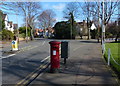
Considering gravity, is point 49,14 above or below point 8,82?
above

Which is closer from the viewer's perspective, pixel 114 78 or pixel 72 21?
pixel 114 78

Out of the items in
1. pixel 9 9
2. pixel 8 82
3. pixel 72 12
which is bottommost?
pixel 8 82

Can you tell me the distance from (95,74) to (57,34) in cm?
5541

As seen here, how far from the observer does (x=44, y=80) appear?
6.01m

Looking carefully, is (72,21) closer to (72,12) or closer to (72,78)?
(72,12)

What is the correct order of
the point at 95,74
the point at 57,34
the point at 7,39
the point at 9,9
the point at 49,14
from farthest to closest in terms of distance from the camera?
the point at 49,14
the point at 57,34
the point at 7,39
the point at 9,9
the point at 95,74

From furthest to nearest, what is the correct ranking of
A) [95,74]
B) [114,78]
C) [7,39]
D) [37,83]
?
[7,39], [95,74], [114,78], [37,83]

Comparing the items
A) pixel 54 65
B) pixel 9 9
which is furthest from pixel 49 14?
pixel 54 65

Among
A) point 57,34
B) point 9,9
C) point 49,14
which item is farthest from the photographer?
point 49,14

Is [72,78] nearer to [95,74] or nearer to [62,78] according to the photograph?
[62,78]

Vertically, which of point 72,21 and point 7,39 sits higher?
point 72,21

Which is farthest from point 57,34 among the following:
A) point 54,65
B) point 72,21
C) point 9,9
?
point 54,65

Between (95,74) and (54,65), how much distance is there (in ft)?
5.95

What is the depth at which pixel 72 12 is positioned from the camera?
187ft
